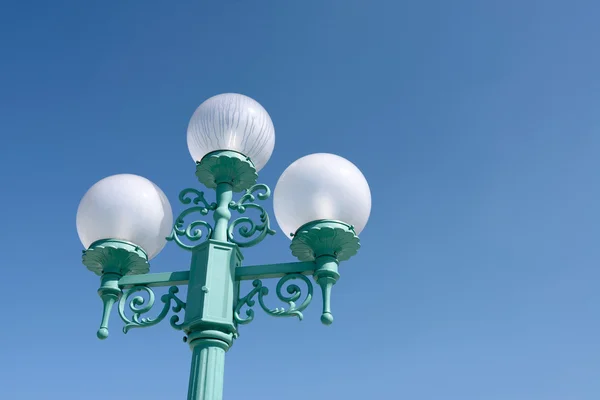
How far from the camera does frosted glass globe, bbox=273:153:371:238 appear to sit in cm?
470

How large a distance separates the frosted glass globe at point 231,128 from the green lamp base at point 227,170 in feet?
0.42

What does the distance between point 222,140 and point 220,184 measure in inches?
14.8

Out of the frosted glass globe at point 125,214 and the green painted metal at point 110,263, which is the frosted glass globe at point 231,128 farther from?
the green painted metal at point 110,263

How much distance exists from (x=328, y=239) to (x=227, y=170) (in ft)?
3.54

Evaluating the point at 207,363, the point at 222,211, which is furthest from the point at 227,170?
the point at 207,363

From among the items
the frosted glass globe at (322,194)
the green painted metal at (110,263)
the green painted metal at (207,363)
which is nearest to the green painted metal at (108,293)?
the green painted metal at (110,263)

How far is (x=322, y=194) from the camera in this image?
4.71 m

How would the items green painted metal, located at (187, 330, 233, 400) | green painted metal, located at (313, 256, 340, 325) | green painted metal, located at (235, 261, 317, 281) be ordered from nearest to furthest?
green painted metal, located at (187, 330, 233, 400) < green painted metal, located at (313, 256, 340, 325) < green painted metal, located at (235, 261, 317, 281)

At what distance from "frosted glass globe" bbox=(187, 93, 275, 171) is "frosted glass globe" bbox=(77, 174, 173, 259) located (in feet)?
1.93

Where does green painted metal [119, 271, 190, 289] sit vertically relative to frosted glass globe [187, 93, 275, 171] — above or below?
below

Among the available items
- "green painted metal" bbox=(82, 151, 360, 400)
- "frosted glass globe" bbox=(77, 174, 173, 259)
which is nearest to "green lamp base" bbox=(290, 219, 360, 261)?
"green painted metal" bbox=(82, 151, 360, 400)

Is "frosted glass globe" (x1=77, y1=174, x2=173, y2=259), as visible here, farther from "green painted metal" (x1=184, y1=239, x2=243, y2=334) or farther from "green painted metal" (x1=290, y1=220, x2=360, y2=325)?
"green painted metal" (x1=290, y1=220, x2=360, y2=325)

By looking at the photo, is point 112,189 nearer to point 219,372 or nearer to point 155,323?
point 155,323

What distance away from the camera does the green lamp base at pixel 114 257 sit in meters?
4.79
